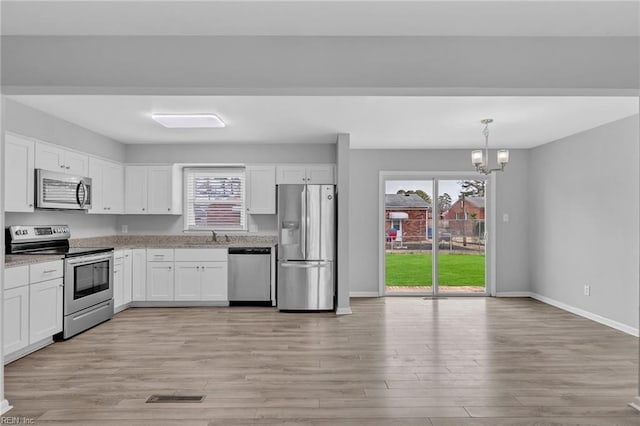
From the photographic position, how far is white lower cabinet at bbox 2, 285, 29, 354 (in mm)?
3471

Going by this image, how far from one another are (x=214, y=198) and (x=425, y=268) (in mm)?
3574

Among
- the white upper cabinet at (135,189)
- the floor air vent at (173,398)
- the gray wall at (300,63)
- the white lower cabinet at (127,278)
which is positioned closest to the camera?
the gray wall at (300,63)

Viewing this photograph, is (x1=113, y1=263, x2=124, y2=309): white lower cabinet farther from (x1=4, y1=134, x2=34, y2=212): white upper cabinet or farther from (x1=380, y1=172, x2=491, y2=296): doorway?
(x1=380, y1=172, x2=491, y2=296): doorway

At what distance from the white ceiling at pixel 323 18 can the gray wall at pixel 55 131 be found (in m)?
1.81

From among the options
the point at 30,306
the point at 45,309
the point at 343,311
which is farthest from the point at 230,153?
the point at 30,306

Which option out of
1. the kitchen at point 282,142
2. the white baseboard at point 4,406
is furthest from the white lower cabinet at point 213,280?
the white baseboard at point 4,406

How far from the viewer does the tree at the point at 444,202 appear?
6926 millimetres

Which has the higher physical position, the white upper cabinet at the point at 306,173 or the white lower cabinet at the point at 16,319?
the white upper cabinet at the point at 306,173

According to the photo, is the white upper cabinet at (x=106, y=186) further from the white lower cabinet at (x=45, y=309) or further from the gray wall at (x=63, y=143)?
the white lower cabinet at (x=45, y=309)

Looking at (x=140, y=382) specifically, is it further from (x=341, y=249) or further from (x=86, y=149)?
(x=86, y=149)

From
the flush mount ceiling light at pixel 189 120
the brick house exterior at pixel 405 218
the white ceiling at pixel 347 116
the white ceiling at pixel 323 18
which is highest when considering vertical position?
the white ceiling at pixel 323 18

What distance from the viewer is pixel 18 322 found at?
3619 mm

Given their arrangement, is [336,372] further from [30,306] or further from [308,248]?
[30,306]

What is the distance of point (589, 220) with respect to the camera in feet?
17.5
